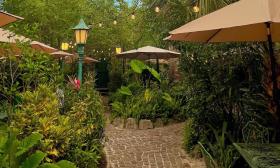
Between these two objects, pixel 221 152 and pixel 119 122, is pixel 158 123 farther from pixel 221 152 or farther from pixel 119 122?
pixel 221 152

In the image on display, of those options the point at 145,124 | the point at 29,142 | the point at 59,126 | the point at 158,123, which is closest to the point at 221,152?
the point at 59,126

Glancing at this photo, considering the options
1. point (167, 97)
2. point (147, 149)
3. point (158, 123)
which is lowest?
point (147, 149)

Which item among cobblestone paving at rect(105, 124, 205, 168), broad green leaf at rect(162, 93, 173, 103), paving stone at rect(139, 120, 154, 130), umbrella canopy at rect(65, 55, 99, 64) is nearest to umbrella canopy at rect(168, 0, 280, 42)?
cobblestone paving at rect(105, 124, 205, 168)

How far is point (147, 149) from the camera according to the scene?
7.95m

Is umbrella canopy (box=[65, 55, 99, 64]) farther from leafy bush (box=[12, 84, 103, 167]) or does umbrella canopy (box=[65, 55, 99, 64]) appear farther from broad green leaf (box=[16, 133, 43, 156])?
broad green leaf (box=[16, 133, 43, 156])

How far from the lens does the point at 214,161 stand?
6062 millimetres

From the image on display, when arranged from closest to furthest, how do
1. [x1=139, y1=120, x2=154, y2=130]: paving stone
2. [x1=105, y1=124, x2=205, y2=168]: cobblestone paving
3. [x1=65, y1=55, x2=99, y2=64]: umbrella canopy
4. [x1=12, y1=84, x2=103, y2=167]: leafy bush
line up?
1. [x1=12, y1=84, x2=103, y2=167]: leafy bush
2. [x1=105, y1=124, x2=205, y2=168]: cobblestone paving
3. [x1=139, y1=120, x2=154, y2=130]: paving stone
4. [x1=65, y1=55, x2=99, y2=64]: umbrella canopy

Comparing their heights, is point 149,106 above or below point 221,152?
above

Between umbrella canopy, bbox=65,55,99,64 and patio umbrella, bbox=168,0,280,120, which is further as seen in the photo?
umbrella canopy, bbox=65,55,99,64

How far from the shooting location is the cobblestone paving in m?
6.82

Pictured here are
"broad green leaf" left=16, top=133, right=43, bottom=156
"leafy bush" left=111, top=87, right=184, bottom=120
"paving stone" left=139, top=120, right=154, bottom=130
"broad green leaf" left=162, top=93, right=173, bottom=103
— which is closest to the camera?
"broad green leaf" left=16, top=133, right=43, bottom=156

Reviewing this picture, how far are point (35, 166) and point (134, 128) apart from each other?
662 cm

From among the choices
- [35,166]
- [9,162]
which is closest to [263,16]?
[35,166]

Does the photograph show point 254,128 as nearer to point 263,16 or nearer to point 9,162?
point 263,16
